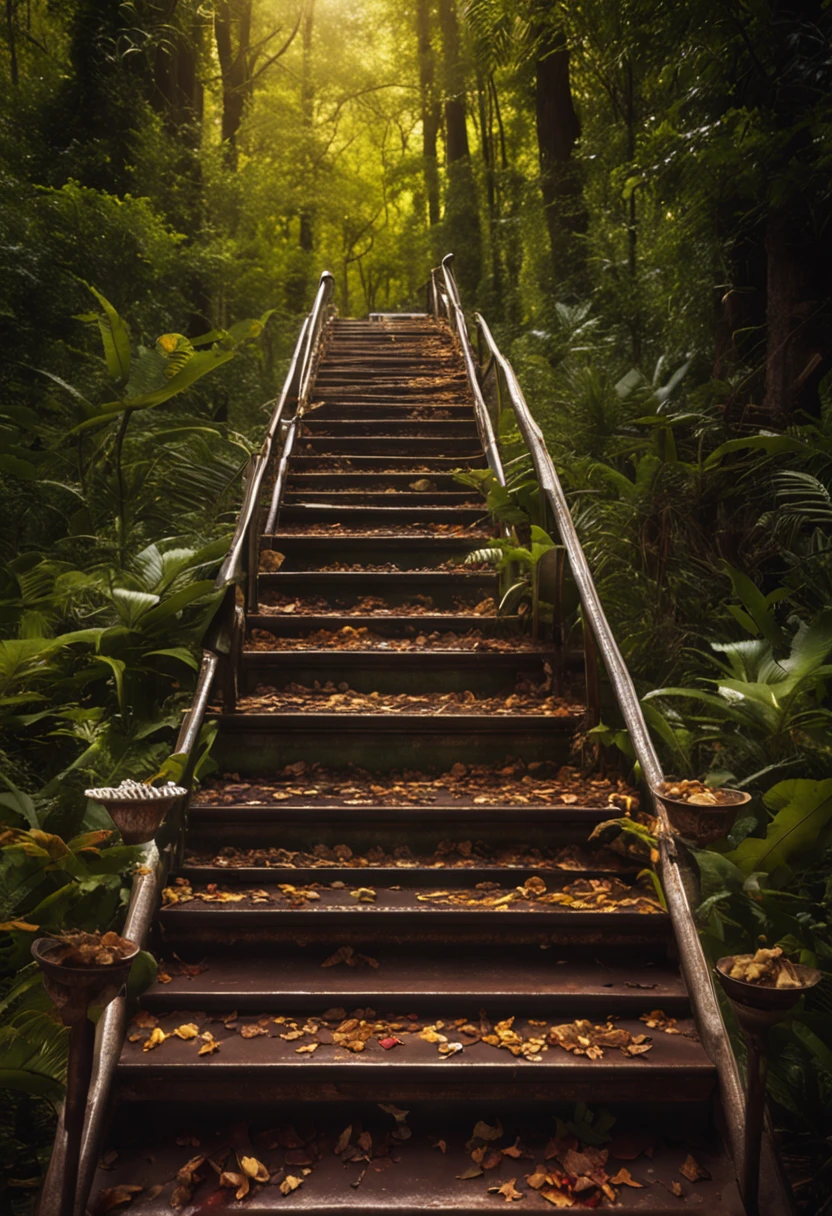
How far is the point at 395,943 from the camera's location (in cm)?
310

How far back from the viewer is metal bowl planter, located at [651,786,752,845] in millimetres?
2619

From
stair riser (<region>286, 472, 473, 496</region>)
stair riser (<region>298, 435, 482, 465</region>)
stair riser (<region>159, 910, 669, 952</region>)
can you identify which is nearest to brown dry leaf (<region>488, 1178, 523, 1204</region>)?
stair riser (<region>159, 910, 669, 952</region>)

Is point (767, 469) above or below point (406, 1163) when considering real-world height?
above

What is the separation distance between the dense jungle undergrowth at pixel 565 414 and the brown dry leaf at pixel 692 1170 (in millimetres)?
260

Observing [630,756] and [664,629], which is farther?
[664,629]

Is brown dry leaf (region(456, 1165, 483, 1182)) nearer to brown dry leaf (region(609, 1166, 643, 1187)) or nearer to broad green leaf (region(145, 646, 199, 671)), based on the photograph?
brown dry leaf (region(609, 1166, 643, 1187))

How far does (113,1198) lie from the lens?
2.26 m

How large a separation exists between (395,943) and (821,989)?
1.33 m

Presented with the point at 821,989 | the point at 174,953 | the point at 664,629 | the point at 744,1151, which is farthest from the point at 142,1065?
the point at 664,629

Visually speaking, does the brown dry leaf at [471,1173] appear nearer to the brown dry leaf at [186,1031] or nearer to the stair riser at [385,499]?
the brown dry leaf at [186,1031]

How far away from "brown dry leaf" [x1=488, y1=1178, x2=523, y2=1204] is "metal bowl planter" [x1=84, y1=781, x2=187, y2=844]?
4.22 ft

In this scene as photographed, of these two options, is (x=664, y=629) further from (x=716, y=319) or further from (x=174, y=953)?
(x=716, y=319)

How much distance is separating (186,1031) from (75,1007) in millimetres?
771

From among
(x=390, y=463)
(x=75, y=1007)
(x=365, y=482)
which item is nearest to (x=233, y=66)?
(x=390, y=463)
